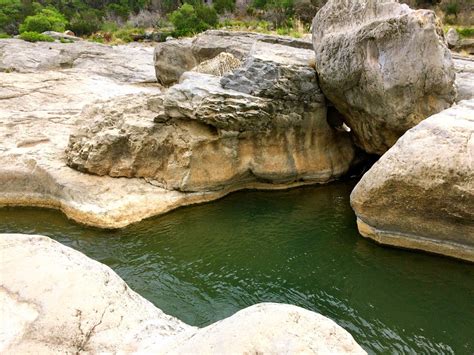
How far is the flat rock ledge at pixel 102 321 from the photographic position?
133 inches

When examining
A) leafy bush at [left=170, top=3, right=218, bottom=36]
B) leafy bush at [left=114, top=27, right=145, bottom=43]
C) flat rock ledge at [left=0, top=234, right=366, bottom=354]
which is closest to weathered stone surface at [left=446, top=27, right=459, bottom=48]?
leafy bush at [left=170, top=3, right=218, bottom=36]

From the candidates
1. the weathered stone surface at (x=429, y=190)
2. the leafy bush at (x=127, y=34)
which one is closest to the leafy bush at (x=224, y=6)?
the leafy bush at (x=127, y=34)

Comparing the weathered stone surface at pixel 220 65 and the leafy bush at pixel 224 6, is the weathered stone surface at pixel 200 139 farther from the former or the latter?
the leafy bush at pixel 224 6

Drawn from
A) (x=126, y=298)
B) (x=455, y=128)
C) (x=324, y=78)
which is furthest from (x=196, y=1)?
(x=126, y=298)

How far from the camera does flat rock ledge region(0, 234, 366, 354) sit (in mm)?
3367

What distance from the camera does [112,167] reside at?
1102 cm

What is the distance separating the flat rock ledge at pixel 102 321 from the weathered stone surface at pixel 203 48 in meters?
12.4

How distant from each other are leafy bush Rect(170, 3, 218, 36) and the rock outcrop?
30.5 m

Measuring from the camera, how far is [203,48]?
58.6 ft

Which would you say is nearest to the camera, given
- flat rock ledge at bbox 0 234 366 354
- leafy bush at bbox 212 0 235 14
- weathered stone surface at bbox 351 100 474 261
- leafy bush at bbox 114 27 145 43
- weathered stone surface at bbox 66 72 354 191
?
flat rock ledge at bbox 0 234 366 354

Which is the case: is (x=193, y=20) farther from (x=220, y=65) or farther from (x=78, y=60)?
(x=220, y=65)

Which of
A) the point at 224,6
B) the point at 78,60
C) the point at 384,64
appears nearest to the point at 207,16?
the point at 224,6

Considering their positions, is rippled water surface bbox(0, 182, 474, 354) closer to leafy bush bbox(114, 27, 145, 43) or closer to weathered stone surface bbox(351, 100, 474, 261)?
weathered stone surface bbox(351, 100, 474, 261)

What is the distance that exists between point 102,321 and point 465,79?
38.0ft
